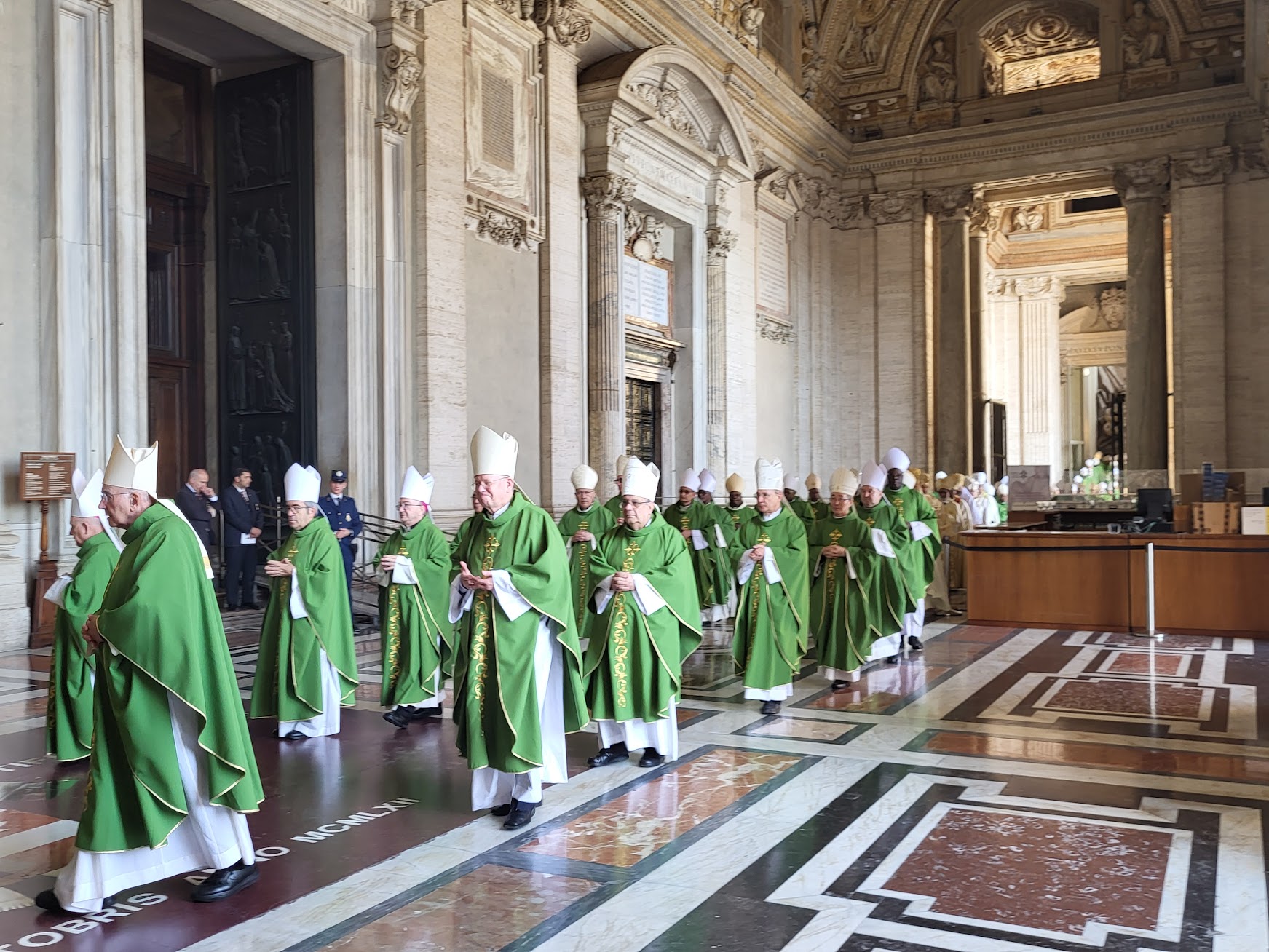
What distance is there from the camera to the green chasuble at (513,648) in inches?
194

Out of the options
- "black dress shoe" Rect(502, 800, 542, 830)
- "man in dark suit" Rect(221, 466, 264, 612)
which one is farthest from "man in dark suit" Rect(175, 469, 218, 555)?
"black dress shoe" Rect(502, 800, 542, 830)

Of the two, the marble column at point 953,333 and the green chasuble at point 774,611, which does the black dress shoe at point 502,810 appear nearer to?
the green chasuble at point 774,611

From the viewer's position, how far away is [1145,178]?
21.8m

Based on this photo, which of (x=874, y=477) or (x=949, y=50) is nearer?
(x=874, y=477)

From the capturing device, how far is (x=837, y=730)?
6887 millimetres

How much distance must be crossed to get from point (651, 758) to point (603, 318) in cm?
1047

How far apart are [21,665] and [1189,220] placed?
2074 centimetres

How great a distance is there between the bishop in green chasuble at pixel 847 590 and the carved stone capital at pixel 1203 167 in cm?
1576

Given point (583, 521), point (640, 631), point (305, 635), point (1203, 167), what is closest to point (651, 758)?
point (640, 631)

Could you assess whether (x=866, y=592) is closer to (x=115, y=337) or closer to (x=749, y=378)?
(x=115, y=337)

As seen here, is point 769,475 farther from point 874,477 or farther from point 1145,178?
point 1145,178

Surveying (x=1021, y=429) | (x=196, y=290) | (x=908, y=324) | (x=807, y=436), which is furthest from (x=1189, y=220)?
(x=196, y=290)

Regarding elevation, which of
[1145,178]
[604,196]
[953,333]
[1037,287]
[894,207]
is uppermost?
[894,207]

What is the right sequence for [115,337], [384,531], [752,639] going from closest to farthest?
[752,639]
[115,337]
[384,531]
